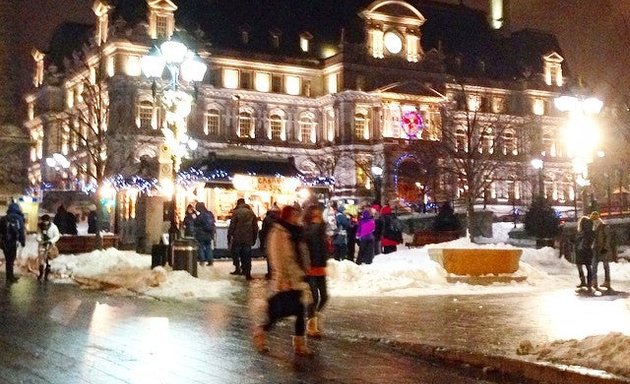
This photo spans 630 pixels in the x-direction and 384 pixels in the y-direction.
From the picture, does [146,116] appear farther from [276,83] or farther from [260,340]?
[260,340]

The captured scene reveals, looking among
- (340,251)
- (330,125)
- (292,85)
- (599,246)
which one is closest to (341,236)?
(340,251)

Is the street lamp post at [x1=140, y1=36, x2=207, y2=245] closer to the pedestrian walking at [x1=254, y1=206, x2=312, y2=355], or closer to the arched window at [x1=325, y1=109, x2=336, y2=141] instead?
the pedestrian walking at [x1=254, y1=206, x2=312, y2=355]

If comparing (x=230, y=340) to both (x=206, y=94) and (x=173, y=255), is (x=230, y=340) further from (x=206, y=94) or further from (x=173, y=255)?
(x=206, y=94)

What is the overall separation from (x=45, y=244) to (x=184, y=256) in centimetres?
469

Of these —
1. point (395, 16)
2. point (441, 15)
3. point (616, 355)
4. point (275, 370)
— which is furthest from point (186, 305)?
point (441, 15)

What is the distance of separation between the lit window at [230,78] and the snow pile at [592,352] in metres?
65.9

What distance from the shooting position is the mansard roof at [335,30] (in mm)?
74938

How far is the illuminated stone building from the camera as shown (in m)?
69.9

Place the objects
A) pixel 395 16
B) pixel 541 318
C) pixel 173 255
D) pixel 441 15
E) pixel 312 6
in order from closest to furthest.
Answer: pixel 541 318 → pixel 173 255 → pixel 395 16 → pixel 312 6 → pixel 441 15

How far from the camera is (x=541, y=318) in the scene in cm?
1269

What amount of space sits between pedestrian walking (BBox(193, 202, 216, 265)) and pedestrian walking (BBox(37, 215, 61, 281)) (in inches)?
158

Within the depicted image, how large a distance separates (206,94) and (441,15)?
2876 cm

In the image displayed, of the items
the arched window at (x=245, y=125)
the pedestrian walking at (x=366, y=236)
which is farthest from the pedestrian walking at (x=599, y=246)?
the arched window at (x=245, y=125)

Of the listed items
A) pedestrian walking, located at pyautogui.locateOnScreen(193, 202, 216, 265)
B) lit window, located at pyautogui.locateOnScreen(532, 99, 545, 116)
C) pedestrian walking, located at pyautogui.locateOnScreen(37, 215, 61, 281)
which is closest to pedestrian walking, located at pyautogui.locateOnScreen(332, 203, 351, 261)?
pedestrian walking, located at pyautogui.locateOnScreen(193, 202, 216, 265)
